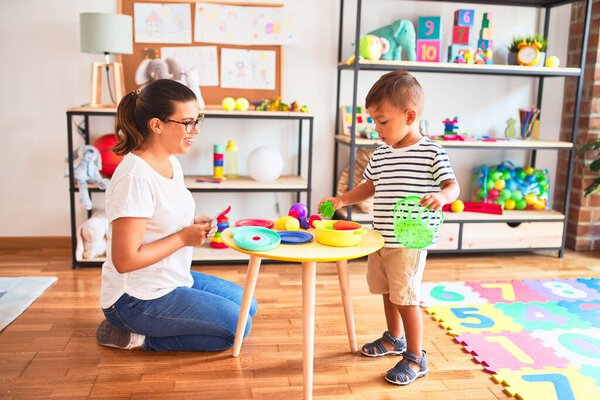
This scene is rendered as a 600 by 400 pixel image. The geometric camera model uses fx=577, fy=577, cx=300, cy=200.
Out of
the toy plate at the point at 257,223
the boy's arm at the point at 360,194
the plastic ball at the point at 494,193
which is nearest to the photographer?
the toy plate at the point at 257,223

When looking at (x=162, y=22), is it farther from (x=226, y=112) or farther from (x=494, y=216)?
(x=494, y=216)

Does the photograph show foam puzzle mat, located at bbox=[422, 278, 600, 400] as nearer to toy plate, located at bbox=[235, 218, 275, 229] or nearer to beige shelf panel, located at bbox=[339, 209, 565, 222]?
beige shelf panel, located at bbox=[339, 209, 565, 222]

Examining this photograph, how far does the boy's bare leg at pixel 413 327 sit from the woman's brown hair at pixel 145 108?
0.97 metres

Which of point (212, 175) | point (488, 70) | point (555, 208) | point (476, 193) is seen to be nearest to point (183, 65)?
point (212, 175)

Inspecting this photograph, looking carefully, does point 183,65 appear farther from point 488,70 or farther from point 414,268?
point 414,268

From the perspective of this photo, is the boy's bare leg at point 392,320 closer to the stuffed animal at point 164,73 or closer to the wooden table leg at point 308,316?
the wooden table leg at point 308,316

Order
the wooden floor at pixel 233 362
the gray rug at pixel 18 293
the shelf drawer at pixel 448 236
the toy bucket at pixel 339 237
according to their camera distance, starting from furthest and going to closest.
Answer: the shelf drawer at pixel 448 236
the gray rug at pixel 18 293
the wooden floor at pixel 233 362
the toy bucket at pixel 339 237

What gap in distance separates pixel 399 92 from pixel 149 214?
851 mm

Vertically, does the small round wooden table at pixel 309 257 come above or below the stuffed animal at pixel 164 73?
below

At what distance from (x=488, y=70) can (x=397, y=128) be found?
155 centimetres

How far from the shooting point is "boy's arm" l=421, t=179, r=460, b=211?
1633 mm

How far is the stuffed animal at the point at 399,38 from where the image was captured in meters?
3.12

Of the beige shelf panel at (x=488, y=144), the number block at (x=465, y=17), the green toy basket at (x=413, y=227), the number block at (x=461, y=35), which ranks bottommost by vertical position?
the green toy basket at (x=413, y=227)

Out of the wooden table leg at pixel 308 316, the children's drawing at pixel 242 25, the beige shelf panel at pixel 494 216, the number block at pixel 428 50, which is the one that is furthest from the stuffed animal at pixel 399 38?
the wooden table leg at pixel 308 316
